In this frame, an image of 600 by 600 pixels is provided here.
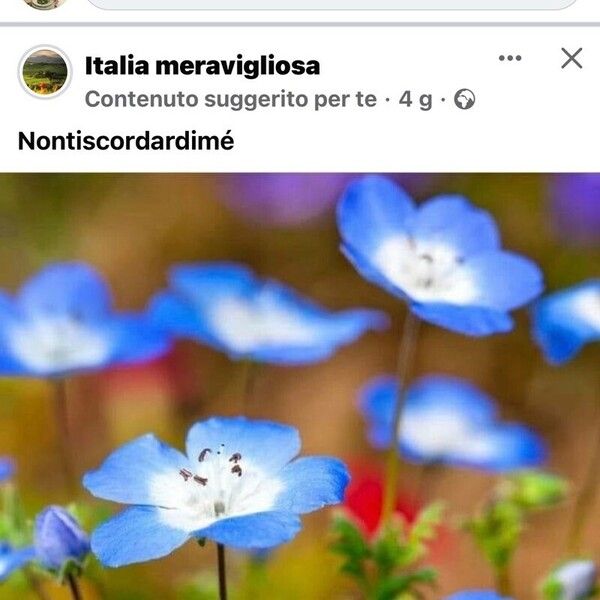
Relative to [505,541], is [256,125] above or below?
above

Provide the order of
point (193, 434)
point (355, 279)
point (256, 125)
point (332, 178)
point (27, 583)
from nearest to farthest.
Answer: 1. point (193, 434)
2. point (27, 583)
3. point (256, 125)
4. point (332, 178)
5. point (355, 279)

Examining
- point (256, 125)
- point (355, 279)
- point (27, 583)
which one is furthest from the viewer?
point (355, 279)

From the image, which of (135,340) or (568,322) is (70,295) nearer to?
(135,340)

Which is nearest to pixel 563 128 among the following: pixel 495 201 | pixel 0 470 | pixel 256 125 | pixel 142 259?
pixel 256 125

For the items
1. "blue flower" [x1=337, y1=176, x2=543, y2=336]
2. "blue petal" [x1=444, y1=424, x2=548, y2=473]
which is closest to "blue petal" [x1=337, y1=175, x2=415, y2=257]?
"blue flower" [x1=337, y1=176, x2=543, y2=336]

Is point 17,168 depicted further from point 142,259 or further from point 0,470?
point 142,259

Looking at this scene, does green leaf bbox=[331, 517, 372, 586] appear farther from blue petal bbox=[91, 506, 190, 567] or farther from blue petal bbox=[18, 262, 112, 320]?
blue petal bbox=[18, 262, 112, 320]

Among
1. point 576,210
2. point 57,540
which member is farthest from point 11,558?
point 576,210
